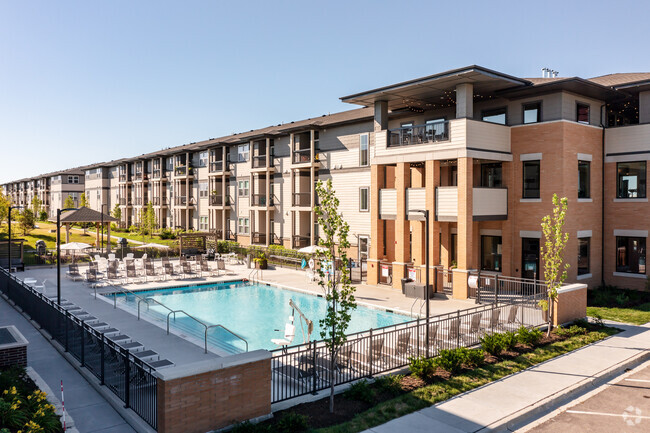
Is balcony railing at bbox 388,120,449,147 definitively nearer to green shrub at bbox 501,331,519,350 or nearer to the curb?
green shrub at bbox 501,331,519,350

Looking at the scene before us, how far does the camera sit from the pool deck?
16.1 metres

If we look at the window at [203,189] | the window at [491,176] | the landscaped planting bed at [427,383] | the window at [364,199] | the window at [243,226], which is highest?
the window at [203,189]

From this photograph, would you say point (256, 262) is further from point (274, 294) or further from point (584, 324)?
point (584, 324)

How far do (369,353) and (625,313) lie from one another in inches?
571

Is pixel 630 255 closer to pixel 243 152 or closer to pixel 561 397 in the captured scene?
pixel 561 397

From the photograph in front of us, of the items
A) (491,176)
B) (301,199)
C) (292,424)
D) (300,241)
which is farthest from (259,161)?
(292,424)

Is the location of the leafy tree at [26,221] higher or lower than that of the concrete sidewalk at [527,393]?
higher

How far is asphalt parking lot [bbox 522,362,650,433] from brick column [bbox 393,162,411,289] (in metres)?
13.4

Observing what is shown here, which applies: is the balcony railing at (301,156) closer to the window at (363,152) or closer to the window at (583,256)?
the window at (363,152)

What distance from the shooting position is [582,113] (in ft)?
82.3

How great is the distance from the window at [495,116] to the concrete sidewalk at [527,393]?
13.3 metres

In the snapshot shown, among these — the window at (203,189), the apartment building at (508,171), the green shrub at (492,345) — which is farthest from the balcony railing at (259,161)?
the green shrub at (492,345)

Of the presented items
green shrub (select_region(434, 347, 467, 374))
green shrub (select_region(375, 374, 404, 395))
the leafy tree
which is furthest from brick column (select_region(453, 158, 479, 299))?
the leafy tree

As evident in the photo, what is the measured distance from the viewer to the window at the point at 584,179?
82.5ft
